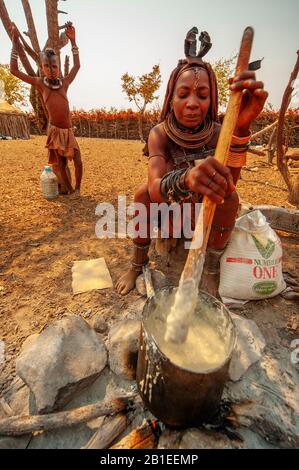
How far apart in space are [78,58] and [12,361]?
4.24m

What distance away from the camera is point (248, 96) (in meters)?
1.37

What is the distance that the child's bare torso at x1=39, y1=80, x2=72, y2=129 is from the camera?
402cm

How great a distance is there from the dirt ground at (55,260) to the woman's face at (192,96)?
132 cm

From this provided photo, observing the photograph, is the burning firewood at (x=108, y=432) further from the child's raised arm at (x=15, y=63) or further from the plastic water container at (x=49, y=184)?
the child's raised arm at (x=15, y=63)

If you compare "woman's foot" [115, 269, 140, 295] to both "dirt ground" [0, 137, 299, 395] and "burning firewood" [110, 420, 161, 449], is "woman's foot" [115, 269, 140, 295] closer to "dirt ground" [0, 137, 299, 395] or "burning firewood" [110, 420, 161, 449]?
"dirt ground" [0, 137, 299, 395]

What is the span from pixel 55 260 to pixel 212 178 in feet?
6.56

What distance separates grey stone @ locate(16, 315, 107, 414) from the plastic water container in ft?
10.3

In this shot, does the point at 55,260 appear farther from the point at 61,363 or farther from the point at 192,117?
the point at 192,117

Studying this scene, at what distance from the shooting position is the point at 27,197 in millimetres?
4402

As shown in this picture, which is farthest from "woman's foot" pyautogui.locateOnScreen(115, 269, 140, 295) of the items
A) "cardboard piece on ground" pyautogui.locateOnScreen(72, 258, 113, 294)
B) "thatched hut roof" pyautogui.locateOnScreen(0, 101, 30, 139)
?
"thatched hut roof" pyautogui.locateOnScreen(0, 101, 30, 139)

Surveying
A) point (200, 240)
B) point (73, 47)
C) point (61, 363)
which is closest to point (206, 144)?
point (200, 240)

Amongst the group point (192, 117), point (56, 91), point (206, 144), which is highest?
point (56, 91)

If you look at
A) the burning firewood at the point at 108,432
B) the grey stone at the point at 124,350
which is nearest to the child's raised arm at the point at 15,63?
the grey stone at the point at 124,350

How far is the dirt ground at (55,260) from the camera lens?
192 cm
